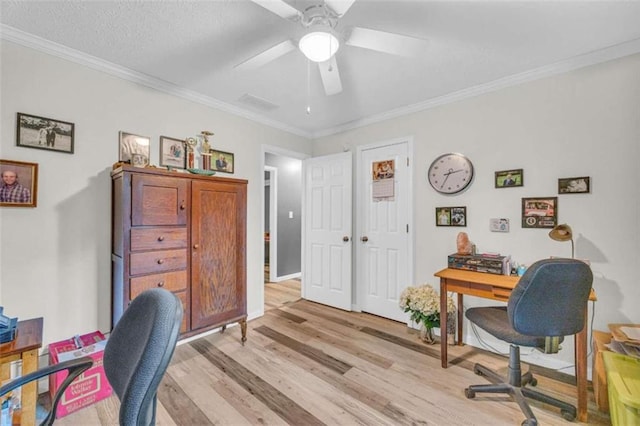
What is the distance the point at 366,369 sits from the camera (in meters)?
2.19

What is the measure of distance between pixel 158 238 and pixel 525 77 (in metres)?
3.24

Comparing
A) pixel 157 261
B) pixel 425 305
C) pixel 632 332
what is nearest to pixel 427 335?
pixel 425 305

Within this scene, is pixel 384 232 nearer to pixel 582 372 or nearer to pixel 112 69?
pixel 582 372

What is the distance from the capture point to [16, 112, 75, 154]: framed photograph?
185 cm

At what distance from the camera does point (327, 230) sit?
12.2 feet

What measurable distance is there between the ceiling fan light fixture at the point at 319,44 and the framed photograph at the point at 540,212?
2.04 m

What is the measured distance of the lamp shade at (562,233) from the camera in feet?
6.46

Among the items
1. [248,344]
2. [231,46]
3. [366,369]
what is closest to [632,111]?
[366,369]

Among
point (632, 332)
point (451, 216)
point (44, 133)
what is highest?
point (44, 133)

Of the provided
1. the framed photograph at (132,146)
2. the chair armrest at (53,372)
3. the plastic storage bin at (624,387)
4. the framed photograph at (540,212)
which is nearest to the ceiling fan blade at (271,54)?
the framed photograph at (132,146)

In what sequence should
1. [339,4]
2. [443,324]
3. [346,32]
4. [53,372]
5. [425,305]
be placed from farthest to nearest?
[425,305], [443,324], [346,32], [339,4], [53,372]

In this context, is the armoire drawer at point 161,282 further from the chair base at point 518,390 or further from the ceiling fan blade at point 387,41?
the chair base at point 518,390

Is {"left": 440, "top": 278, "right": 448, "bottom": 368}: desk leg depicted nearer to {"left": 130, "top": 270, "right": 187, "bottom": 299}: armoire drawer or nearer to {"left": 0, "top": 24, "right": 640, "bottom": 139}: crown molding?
{"left": 0, "top": 24, "right": 640, "bottom": 139}: crown molding

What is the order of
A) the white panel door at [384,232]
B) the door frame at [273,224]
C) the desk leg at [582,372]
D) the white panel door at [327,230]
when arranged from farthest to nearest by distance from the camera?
the door frame at [273,224] → the white panel door at [327,230] → the white panel door at [384,232] → the desk leg at [582,372]
